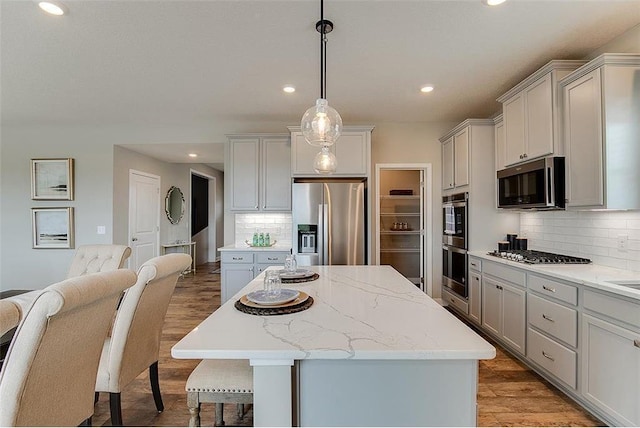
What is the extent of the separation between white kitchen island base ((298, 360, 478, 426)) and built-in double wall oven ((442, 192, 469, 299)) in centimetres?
264

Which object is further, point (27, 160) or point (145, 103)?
point (27, 160)

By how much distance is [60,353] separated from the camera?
116cm

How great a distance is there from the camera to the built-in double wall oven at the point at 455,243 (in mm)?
3500

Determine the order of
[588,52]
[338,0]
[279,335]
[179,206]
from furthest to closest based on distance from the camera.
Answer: [179,206] < [588,52] < [338,0] < [279,335]

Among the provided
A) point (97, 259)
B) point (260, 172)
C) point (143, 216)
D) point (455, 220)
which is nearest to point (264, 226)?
point (260, 172)

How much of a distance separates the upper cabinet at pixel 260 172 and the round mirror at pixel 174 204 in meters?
2.79

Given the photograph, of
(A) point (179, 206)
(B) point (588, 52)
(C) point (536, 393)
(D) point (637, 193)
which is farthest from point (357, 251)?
(A) point (179, 206)

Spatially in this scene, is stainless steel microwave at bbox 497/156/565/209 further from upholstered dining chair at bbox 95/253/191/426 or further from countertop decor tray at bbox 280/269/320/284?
upholstered dining chair at bbox 95/253/191/426

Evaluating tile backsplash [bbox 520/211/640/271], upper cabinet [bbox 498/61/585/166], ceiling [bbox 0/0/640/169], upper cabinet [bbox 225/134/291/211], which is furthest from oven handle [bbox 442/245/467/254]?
upper cabinet [bbox 225/134/291/211]

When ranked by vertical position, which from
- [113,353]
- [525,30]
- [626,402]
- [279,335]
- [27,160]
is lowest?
[626,402]

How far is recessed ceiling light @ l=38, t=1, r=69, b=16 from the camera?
192cm

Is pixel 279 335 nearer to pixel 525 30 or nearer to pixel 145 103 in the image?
pixel 525 30

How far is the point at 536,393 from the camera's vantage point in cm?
216

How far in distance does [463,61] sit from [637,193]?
1.59 metres
